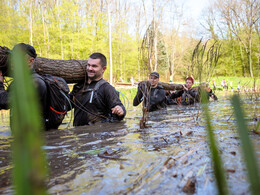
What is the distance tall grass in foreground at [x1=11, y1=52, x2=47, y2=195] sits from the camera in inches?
12.1

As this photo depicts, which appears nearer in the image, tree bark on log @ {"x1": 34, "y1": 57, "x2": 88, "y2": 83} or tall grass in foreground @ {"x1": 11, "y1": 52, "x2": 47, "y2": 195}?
tall grass in foreground @ {"x1": 11, "y1": 52, "x2": 47, "y2": 195}

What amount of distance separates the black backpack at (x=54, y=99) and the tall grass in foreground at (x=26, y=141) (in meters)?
3.36

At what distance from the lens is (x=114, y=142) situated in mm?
2562

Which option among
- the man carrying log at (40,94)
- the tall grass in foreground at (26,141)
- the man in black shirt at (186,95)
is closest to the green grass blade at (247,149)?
the tall grass in foreground at (26,141)

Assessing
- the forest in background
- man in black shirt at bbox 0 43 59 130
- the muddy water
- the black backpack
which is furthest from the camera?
the forest in background

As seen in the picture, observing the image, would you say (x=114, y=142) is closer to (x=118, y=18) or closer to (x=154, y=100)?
(x=154, y=100)

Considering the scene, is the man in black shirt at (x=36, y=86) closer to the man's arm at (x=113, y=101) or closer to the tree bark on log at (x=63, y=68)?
the tree bark on log at (x=63, y=68)

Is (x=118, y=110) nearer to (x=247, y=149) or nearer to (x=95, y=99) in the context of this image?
(x=95, y=99)

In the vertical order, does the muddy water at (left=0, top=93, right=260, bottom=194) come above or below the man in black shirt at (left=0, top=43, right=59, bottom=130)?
below

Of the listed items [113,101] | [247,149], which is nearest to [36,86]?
[113,101]

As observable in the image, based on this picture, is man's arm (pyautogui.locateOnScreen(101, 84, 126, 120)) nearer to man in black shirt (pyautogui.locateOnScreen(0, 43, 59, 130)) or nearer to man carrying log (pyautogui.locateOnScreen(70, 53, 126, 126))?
man carrying log (pyautogui.locateOnScreen(70, 53, 126, 126))

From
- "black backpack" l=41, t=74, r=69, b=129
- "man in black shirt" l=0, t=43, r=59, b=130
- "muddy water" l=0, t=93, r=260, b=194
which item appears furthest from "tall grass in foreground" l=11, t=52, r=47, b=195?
"black backpack" l=41, t=74, r=69, b=129

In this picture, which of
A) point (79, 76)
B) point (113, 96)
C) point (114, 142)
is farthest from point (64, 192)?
point (79, 76)

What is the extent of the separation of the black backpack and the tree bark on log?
3.03 ft
